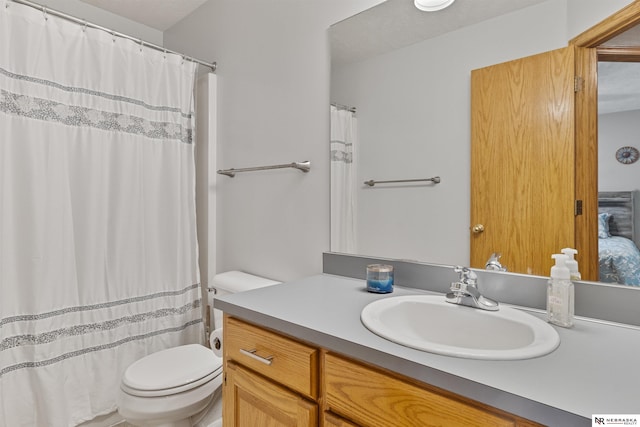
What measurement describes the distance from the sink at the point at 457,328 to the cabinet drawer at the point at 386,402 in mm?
85

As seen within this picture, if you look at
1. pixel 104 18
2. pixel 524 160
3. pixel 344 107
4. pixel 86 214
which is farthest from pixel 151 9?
pixel 524 160

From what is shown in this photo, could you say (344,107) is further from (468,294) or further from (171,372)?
(171,372)

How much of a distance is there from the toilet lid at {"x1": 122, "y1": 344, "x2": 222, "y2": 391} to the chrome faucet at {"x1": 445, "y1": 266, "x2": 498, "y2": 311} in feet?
3.50

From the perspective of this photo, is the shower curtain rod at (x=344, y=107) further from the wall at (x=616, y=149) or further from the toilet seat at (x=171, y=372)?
the toilet seat at (x=171, y=372)

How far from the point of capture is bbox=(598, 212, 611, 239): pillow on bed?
36.0 inches

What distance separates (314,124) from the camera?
5.09 feet

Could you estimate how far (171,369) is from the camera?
58.2 inches

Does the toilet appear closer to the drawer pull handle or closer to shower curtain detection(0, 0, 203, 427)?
shower curtain detection(0, 0, 203, 427)

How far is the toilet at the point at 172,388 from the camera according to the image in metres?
1.33

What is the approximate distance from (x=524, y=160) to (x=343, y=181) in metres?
0.68

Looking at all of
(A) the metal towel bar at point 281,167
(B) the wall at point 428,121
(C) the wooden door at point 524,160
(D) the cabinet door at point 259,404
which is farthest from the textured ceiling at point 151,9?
(D) the cabinet door at point 259,404

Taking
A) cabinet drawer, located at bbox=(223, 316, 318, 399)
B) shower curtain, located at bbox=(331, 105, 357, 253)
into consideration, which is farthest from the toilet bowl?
shower curtain, located at bbox=(331, 105, 357, 253)

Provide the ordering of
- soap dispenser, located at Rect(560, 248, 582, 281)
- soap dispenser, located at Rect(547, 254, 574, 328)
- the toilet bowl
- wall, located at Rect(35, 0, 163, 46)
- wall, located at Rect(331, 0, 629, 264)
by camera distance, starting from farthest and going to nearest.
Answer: wall, located at Rect(35, 0, 163, 46)
the toilet bowl
wall, located at Rect(331, 0, 629, 264)
soap dispenser, located at Rect(560, 248, 582, 281)
soap dispenser, located at Rect(547, 254, 574, 328)

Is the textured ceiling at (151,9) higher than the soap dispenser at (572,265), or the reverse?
the textured ceiling at (151,9)
